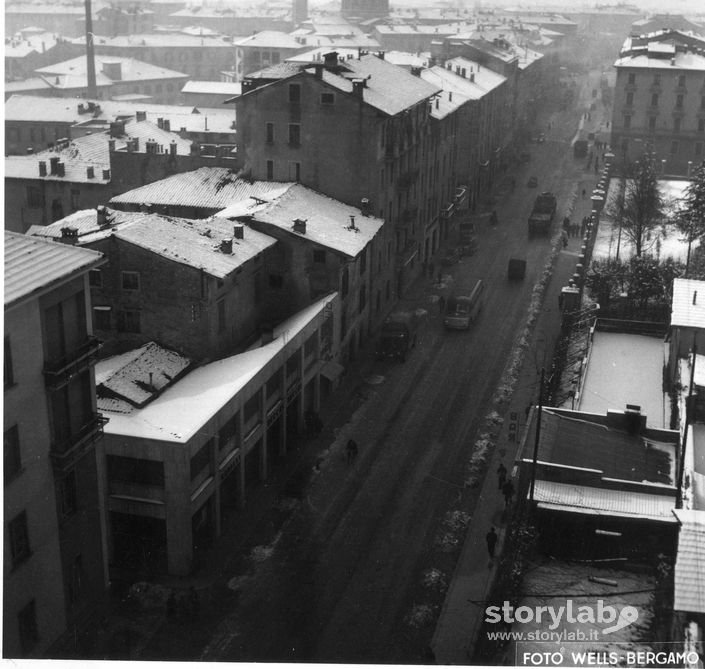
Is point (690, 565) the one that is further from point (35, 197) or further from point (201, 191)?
point (35, 197)

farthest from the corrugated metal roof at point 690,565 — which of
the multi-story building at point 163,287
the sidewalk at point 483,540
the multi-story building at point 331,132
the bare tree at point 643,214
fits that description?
the bare tree at point 643,214

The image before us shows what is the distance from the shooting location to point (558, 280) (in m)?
66.1

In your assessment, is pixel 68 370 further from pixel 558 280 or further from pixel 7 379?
pixel 558 280

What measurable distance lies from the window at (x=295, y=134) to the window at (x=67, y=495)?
3159cm

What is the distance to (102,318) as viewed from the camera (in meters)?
38.3

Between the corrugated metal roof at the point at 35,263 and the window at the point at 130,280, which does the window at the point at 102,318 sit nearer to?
the window at the point at 130,280

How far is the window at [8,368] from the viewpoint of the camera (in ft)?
74.8

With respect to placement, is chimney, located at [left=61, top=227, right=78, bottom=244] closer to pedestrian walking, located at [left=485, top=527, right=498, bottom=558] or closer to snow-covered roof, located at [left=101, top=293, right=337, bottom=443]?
snow-covered roof, located at [left=101, top=293, right=337, bottom=443]

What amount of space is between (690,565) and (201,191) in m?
39.4

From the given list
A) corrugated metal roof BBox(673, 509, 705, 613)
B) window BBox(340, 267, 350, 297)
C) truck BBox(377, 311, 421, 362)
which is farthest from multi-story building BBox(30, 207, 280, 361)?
corrugated metal roof BBox(673, 509, 705, 613)

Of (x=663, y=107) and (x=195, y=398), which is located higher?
(x=663, y=107)

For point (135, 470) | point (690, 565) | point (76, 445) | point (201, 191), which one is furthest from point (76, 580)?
point (201, 191)

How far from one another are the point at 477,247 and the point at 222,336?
38916 millimetres

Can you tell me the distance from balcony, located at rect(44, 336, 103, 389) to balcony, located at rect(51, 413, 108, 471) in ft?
6.20
